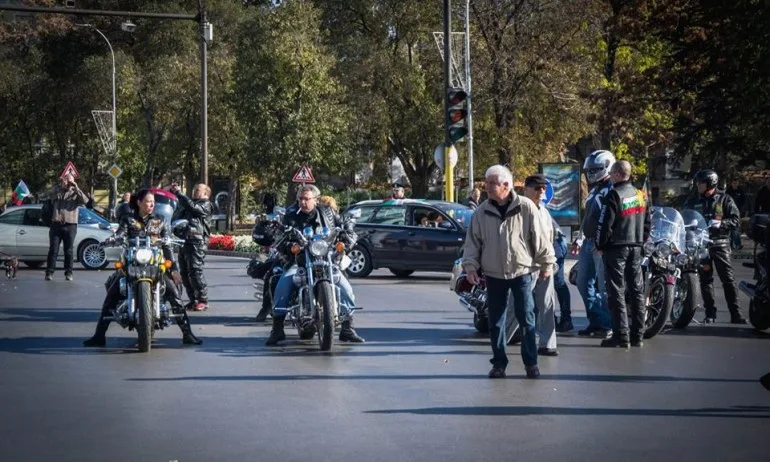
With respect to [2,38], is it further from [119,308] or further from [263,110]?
[119,308]

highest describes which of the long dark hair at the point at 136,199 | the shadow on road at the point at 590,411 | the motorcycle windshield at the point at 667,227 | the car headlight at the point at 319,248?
the long dark hair at the point at 136,199

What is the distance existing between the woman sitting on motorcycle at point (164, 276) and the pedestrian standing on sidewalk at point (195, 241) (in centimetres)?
345

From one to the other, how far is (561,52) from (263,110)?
13080 mm

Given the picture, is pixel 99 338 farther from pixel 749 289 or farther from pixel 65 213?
pixel 65 213

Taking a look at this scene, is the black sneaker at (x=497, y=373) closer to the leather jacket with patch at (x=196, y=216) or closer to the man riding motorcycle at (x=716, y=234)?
the man riding motorcycle at (x=716, y=234)

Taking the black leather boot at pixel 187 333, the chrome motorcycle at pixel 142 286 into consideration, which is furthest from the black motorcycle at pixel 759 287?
the chrome motorcycle at pixel 142 286

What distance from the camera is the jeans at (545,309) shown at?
11.2 m

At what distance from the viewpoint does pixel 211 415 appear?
28.1ft

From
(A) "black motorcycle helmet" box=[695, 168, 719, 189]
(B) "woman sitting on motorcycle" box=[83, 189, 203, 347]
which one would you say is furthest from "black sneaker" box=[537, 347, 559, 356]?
(A) "black motorcycle helmet" box=[695, 168, 719, 189]

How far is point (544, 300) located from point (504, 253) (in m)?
1.31

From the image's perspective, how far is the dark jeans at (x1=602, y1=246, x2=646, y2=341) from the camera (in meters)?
12.2

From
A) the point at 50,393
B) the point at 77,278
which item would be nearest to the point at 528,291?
the point at 50,393

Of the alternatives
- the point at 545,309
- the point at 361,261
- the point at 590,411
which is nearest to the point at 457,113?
the point at 361,261

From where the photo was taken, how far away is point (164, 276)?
41.3ft
